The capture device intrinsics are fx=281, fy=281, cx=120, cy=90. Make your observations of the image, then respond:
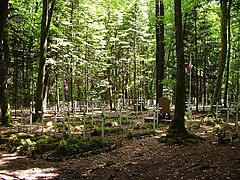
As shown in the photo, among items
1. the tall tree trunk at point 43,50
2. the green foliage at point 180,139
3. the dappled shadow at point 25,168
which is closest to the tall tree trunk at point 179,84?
the green foliage at point 180,139

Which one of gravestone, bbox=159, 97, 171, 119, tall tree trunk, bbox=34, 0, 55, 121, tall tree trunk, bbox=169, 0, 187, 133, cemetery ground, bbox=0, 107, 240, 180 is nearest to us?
cemetery ground, bbox=0, 107, 240, 180

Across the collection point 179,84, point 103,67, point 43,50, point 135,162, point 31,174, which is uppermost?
point 103,67

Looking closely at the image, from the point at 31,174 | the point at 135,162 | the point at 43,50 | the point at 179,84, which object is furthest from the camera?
the point at 43,50

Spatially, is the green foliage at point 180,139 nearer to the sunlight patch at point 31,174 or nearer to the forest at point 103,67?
the forest at point 103,67

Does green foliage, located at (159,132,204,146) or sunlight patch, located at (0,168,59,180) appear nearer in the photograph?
sunlight patch, located at (0,168,59,180)

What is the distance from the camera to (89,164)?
9266 millimetres

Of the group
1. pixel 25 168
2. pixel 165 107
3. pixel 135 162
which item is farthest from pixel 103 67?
pixel 25 168

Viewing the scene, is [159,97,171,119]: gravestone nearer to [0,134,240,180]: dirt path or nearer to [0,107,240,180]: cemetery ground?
[0,107,240,180]: cemetery ground

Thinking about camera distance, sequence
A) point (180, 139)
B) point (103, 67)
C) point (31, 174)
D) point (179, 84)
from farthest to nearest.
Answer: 1. point (103, 67)
2. point (179, 84)
3. point (180, 139)
4. point (31, 174)

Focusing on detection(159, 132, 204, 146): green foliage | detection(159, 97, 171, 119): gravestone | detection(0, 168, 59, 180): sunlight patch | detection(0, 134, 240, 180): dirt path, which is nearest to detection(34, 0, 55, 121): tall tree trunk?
detection(159, 97, 171, 119): gravestone

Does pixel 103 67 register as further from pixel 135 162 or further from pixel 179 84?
pixel 135 162

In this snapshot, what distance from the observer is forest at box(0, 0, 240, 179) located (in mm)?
11703

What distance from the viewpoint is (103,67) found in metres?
34.1

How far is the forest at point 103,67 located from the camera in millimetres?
11703
